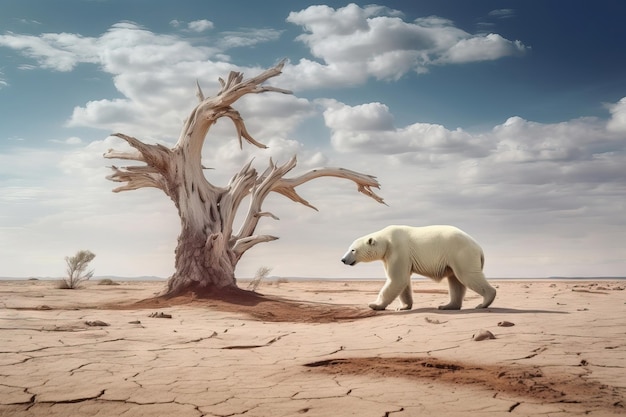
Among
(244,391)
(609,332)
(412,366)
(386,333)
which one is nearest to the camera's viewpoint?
(244,391)

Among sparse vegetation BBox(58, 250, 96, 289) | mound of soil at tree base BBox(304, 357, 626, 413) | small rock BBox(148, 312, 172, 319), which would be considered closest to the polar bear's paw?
mound of soil at tree base BBox(304, 357, 626, 413)

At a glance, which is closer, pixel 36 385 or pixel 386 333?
pixel 36 385

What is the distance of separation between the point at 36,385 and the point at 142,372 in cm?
88

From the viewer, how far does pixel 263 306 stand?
12.2 metres

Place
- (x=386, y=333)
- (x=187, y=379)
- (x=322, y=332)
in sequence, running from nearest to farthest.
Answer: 1. (x=187, y=379)
2. (x=386, y=333)
3. (x=322, y=332)

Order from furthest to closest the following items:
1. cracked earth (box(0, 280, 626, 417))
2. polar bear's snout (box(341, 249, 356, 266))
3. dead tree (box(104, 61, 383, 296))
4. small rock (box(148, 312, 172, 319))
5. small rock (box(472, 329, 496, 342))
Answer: dead tree (box(104, 61, 383, 296)), polar bear's snout (box(341, 249, 356, 266)), small rock (box(148, 312, 172, 319)), small rock (box(472, 329, 496, 342)), cracked earth (box(0, 280, 626, 417))

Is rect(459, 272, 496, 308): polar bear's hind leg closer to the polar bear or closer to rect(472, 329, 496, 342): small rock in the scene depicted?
the polar bear

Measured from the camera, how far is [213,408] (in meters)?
4.09

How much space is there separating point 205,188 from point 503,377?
456 inches

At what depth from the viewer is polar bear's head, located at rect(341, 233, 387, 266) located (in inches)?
415

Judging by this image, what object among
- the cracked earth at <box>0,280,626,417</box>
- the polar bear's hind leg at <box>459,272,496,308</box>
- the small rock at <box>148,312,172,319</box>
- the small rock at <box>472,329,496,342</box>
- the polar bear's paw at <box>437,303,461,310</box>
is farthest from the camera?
the polar bear's paw at <box>437,303,461,310</box>

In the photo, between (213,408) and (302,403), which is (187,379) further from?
(302,403)

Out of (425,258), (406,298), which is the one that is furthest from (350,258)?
(425,258)

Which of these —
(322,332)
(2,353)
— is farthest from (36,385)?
(322,332)
